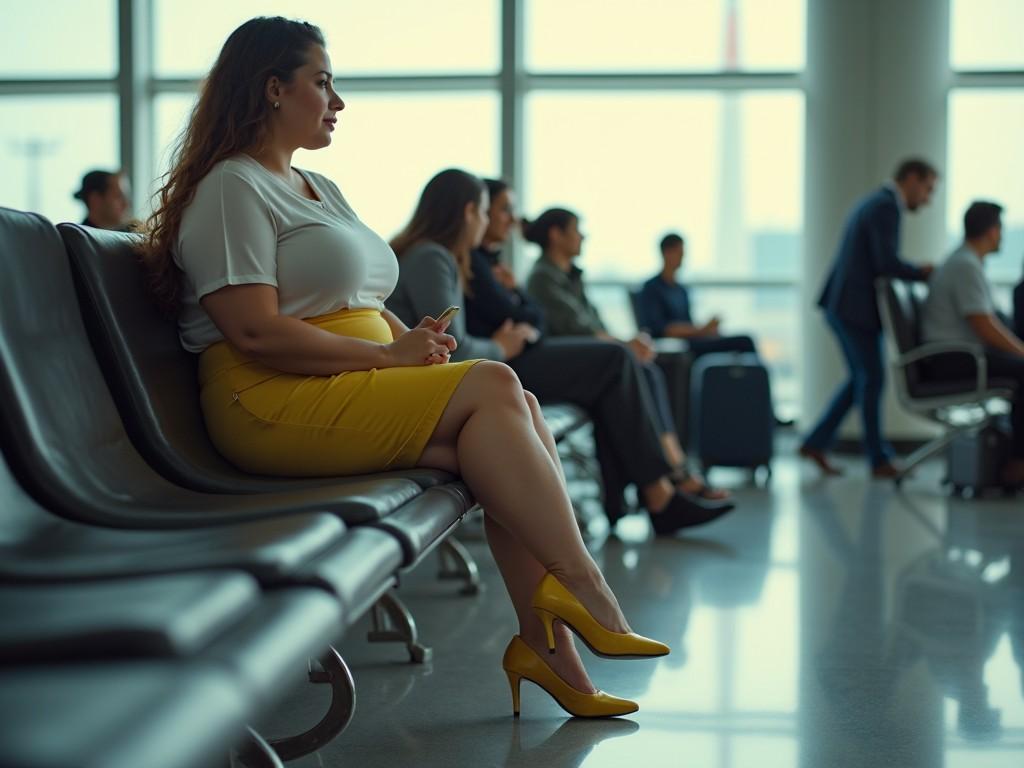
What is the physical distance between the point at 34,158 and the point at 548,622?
7799mm

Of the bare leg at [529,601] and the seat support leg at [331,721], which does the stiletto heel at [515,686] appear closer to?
the bare leg at [529,601]

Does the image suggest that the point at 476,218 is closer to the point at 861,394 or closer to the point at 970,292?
the point at 970,292

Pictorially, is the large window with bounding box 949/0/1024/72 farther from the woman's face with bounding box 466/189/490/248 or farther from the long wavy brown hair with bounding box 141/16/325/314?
the long wavy brown hair with bounding box 141/16/325/314

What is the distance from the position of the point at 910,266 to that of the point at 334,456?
496cm

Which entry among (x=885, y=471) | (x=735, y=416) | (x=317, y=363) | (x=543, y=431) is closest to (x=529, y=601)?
(x=543, y=431)

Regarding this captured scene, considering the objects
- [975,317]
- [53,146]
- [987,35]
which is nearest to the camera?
[975,317]

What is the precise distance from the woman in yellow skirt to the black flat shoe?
2090 mm

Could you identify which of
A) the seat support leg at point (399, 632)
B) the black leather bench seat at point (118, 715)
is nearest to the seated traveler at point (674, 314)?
the seat support leg at point (399, 632)

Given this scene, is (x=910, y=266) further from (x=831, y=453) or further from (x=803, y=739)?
(x=803, y=739)

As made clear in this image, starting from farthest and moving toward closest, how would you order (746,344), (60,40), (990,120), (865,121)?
(60,40) → (990,120) → (865,121) → (746,344)

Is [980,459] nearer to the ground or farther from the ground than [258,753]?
nearer to the ground

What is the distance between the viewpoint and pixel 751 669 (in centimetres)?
247

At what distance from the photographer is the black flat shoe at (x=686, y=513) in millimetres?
4133

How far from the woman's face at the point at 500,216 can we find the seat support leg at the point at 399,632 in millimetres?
1990
